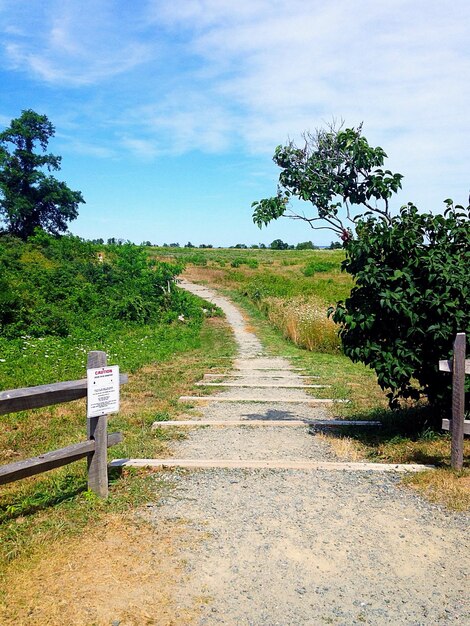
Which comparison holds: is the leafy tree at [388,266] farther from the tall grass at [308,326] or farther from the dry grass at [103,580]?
the tall grass at [308,326]

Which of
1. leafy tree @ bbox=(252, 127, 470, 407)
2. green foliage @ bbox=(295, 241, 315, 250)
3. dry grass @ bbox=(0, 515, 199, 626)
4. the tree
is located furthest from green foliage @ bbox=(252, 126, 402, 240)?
green foliage @ bbox=(295, 241, 315, 250)

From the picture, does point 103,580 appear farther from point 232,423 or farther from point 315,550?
point 232,423

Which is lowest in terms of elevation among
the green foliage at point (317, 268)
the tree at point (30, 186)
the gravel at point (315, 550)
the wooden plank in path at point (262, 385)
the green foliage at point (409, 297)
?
the gravel at point (315, 550)

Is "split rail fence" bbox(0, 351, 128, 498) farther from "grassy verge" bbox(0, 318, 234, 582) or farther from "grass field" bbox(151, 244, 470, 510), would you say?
"grass field" bbox(151, 244, 470, 510)

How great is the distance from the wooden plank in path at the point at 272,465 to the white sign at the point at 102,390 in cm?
122

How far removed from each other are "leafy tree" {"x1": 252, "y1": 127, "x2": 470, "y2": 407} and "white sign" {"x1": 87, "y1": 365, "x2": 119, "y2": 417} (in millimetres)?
3104

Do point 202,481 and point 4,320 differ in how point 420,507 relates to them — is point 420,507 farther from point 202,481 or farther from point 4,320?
point 4,320

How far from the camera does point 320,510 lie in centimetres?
507

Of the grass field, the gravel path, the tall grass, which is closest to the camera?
the gravel path

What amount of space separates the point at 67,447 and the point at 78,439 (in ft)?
7.73

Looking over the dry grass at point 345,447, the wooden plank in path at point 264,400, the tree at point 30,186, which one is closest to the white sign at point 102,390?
the dry grass at point 345,447

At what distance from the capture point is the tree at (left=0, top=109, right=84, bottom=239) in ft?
152

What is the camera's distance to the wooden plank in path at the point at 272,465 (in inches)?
240

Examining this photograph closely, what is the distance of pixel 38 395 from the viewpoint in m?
4.62
